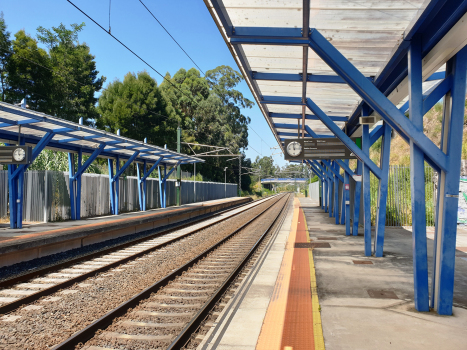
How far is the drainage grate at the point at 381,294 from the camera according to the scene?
20.6 feet

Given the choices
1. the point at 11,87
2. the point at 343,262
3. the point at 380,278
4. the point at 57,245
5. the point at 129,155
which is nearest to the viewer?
the point at 380,278

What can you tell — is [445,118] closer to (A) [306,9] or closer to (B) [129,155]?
(A) [306,9]

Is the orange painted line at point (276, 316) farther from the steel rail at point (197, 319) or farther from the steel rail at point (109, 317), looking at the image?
the steel rail at point (109, 317)

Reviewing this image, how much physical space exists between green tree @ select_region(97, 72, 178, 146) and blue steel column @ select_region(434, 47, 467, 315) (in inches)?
1671

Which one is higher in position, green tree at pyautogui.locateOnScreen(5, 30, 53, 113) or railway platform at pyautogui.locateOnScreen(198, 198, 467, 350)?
green tree at pyautogui.locateOnScreen(5, 30, 53, 113)

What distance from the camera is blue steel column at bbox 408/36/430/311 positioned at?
5.66 m

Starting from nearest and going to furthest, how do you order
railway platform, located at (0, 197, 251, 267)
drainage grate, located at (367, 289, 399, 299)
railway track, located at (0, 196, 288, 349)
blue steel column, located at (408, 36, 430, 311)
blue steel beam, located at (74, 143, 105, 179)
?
1. railway track, located at (0, 196, 288, 349)
2. blue steel column, located at (408, 36, 430, 311)
3. drainage grate, located at (367, 289, 399, 299)
4. railway platform, located at (0, 197, 251, 267)
5. blue steel beam, located at (74, 143, 105, 179)

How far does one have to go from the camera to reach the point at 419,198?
18.9 feet

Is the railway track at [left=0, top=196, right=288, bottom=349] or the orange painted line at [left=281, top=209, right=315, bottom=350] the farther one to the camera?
the railway track at [left=0, top=196, right=288, bottom=349]

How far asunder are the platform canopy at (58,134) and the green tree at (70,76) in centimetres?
2248

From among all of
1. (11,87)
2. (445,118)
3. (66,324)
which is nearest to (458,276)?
(445,118)

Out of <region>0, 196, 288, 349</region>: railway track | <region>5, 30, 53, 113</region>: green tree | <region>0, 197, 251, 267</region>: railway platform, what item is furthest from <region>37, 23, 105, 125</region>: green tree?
<region>0, 196, 288, 349</region>: railway track

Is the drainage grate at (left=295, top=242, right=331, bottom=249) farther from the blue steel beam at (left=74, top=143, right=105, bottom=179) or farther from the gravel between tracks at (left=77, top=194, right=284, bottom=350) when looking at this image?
the blue steel beam at (left=74, top=143, right=105, bottom=179)

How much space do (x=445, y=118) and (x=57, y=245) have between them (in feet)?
33.9
